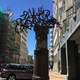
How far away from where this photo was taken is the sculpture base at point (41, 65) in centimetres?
1203

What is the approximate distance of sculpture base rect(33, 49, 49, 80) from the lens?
12031 mm

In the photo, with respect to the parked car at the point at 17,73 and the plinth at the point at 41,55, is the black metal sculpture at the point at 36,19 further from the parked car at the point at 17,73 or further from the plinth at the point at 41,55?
the parked car at the point at 17,73

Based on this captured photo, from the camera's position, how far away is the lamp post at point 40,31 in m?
12.1

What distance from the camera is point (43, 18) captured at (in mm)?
12352

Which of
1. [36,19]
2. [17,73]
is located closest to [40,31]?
[36,19]

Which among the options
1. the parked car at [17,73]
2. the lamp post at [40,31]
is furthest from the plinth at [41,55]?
the parked car at [17,73]

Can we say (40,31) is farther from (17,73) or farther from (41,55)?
(17,73)

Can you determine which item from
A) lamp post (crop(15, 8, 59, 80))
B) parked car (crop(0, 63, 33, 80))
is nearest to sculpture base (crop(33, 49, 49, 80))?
lamp post (crop(15, 8, 59, 80))

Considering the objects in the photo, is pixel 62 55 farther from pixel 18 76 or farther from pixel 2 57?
pixel 2 57

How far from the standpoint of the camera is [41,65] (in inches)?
476

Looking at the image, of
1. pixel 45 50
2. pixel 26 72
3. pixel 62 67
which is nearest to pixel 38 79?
pixel 45 50

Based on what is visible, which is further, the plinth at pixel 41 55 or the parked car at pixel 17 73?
the parked car at pixel 17 73

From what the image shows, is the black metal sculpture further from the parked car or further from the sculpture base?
the parked car

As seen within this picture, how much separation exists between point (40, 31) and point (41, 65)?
4.82 feet
